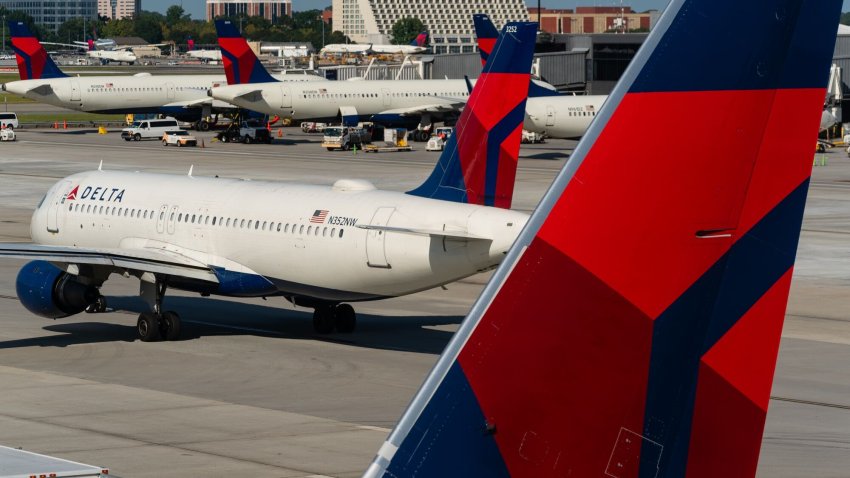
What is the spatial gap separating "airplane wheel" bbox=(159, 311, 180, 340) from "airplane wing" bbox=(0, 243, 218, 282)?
115 cm

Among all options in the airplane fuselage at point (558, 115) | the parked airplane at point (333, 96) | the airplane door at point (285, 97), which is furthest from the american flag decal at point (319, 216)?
the airplane door at point (285, 97)

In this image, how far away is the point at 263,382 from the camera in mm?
25250

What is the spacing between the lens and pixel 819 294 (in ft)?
117

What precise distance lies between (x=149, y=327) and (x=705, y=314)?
2385cm

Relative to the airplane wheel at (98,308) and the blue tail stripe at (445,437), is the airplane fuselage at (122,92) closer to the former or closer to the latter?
the airplane wheel at (98,308)

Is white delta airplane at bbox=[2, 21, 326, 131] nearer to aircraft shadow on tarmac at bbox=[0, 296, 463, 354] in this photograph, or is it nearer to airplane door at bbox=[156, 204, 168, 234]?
aircraft shadow on tarmac at bbox=[0, 296, 463, 354]

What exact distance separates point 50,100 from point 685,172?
99.9 meters

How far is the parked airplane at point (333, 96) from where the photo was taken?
304 feet

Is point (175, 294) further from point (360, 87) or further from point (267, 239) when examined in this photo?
point (360, 87)

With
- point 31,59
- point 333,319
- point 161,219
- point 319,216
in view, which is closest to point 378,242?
point 319,216

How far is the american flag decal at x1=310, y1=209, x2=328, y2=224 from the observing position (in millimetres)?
27562

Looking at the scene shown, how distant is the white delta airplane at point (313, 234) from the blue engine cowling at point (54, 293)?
1.1 inches

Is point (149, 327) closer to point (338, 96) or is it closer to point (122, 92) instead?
point (338, 96)

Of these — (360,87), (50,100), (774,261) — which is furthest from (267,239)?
(50,100)
